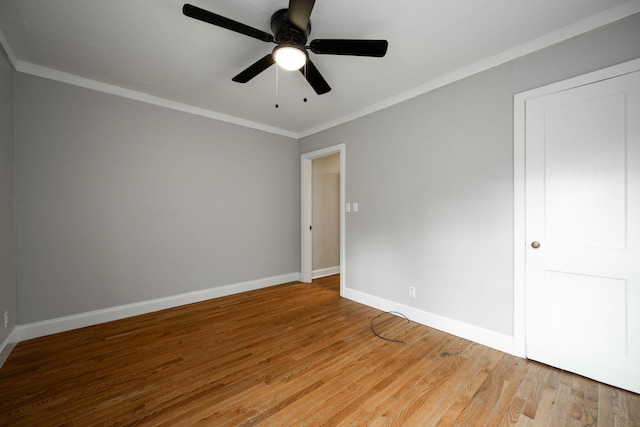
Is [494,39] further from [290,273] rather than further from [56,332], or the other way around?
[56,332]

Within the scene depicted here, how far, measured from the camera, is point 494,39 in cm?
204

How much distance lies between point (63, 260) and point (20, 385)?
1.19 meters

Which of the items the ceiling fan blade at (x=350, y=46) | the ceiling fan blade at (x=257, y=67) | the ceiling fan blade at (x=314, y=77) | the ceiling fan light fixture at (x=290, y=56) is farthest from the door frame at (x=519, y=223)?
the ceiling fan blade at (x=257, y=67)

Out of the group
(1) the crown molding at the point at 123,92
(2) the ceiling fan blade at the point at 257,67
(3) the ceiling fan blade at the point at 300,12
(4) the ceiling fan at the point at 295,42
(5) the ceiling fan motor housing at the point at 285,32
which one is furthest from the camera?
(1) the crown molding at the point at 123,92

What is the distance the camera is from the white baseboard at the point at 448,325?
2223mm

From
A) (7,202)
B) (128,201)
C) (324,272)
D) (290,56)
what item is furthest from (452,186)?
(7,202)

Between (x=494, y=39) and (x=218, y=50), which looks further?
(x=218, y=50)

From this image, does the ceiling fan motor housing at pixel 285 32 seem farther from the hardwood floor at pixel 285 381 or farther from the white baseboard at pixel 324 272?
the white baseboard at pixel 324 272

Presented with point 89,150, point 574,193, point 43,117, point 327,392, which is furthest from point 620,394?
point 43,117

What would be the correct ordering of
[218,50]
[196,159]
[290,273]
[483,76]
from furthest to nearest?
[290,273]
[196,159]
[483,76]
[218,50]

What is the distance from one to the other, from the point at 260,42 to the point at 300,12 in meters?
0.80

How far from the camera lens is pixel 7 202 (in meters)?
2.20

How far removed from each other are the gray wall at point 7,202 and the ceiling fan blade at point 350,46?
2608 millimetres

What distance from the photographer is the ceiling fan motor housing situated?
164cm
